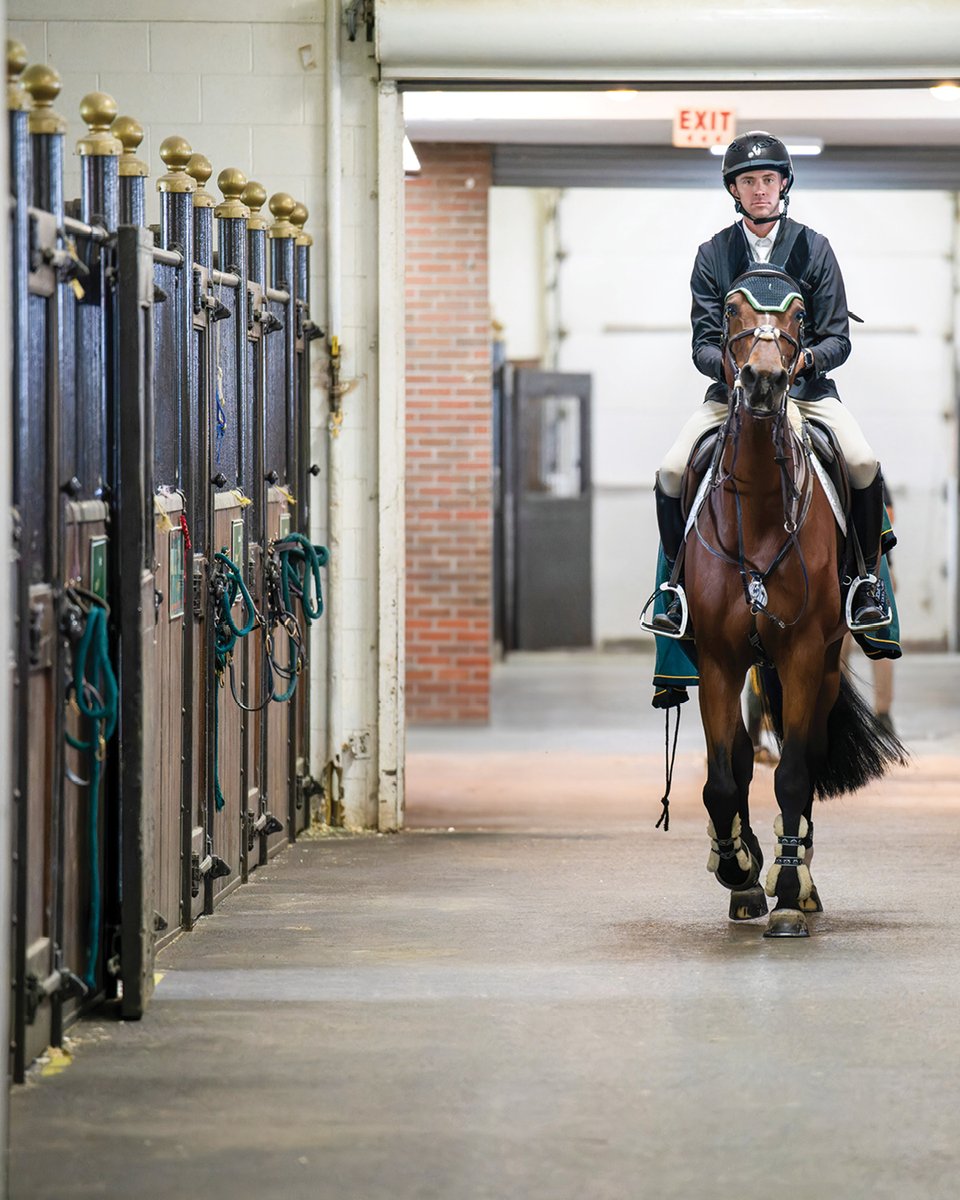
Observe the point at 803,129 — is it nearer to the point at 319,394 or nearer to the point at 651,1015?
the point at 319,394

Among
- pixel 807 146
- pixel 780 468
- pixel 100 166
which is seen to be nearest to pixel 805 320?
pixel 780 468

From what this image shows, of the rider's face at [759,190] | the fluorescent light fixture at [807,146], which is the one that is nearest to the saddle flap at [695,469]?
the rider's face at [759,190]

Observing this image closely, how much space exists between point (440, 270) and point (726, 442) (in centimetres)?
574

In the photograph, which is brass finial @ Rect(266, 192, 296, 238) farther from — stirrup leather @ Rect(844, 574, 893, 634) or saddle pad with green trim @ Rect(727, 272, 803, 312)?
stirrup leather @ Rect(844, 574, 893, 634)

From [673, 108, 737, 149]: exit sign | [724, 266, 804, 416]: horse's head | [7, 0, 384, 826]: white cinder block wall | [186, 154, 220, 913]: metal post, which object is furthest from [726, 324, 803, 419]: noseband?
[673, 108, 737, 149]: exit sign

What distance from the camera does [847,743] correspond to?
20.4 ft

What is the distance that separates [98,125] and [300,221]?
2560mm

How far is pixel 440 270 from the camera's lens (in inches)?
431

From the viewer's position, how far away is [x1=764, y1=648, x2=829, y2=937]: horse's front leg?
18.4ft

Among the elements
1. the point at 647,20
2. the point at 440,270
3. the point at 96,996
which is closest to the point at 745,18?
the point at 647,20

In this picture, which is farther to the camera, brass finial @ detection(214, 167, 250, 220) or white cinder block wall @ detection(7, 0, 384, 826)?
white cinder block wall @ detection(7, 0, 384, 826)

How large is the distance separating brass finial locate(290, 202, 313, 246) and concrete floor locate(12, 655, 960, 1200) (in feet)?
7.91

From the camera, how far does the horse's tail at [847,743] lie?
6.19 meters

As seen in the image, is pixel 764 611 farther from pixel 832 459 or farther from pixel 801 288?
pixel 801 288
